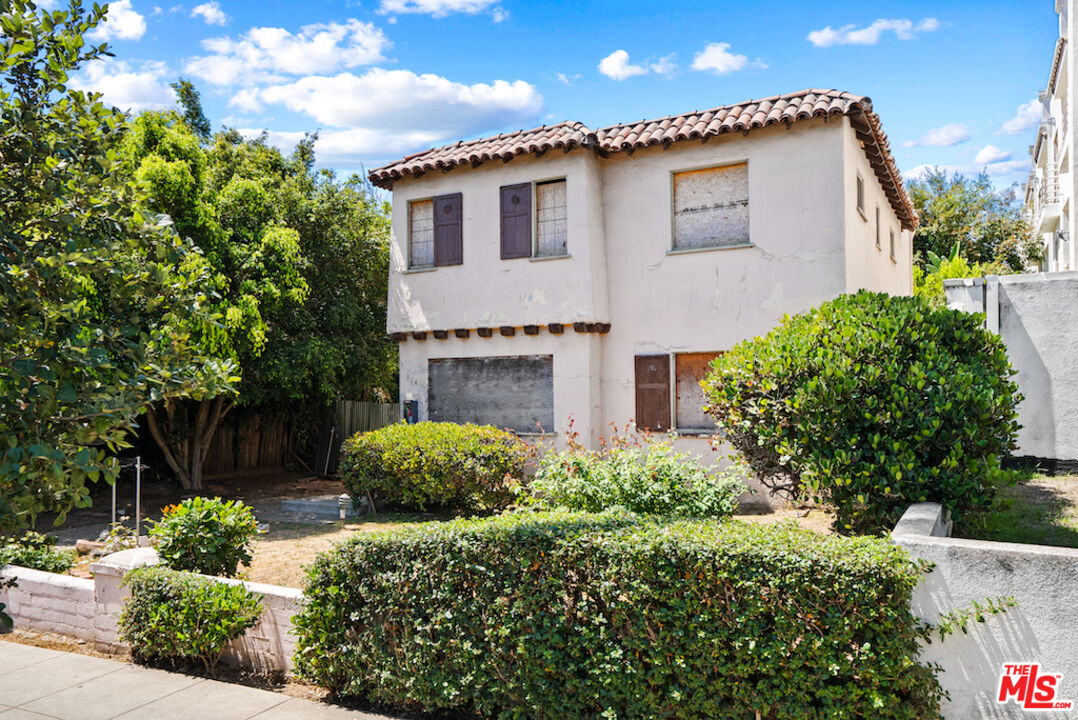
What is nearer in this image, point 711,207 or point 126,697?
point 126,697

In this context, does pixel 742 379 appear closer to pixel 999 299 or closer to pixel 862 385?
pixel 862 385

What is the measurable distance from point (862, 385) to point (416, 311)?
9.83 m

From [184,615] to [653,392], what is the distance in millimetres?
8477

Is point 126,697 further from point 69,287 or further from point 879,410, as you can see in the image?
point 879,410

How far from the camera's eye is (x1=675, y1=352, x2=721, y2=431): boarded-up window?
1252 centimetres

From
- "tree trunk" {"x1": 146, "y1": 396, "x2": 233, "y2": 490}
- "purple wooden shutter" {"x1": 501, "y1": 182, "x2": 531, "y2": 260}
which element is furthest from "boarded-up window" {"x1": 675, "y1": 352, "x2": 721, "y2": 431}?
"tree trunk" {"x1": 146, "y1": 396, "x2": 233, "y2": 490}

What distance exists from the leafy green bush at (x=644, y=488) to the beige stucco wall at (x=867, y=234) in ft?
13.1

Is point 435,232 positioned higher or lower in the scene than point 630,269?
higher

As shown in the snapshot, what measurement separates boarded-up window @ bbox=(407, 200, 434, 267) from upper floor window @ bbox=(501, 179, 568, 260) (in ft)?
5.72

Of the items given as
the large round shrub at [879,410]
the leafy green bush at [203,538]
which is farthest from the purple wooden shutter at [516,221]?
the leafy green bush at [203,538]

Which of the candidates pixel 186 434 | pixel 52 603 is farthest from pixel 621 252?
pixel 186 434

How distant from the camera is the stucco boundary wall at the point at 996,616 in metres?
4.24

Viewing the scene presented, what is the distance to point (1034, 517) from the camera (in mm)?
7508

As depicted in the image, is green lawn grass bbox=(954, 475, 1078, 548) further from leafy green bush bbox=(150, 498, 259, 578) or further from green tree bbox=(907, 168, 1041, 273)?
green tree bbox=(907, 168, 1041, 273)
